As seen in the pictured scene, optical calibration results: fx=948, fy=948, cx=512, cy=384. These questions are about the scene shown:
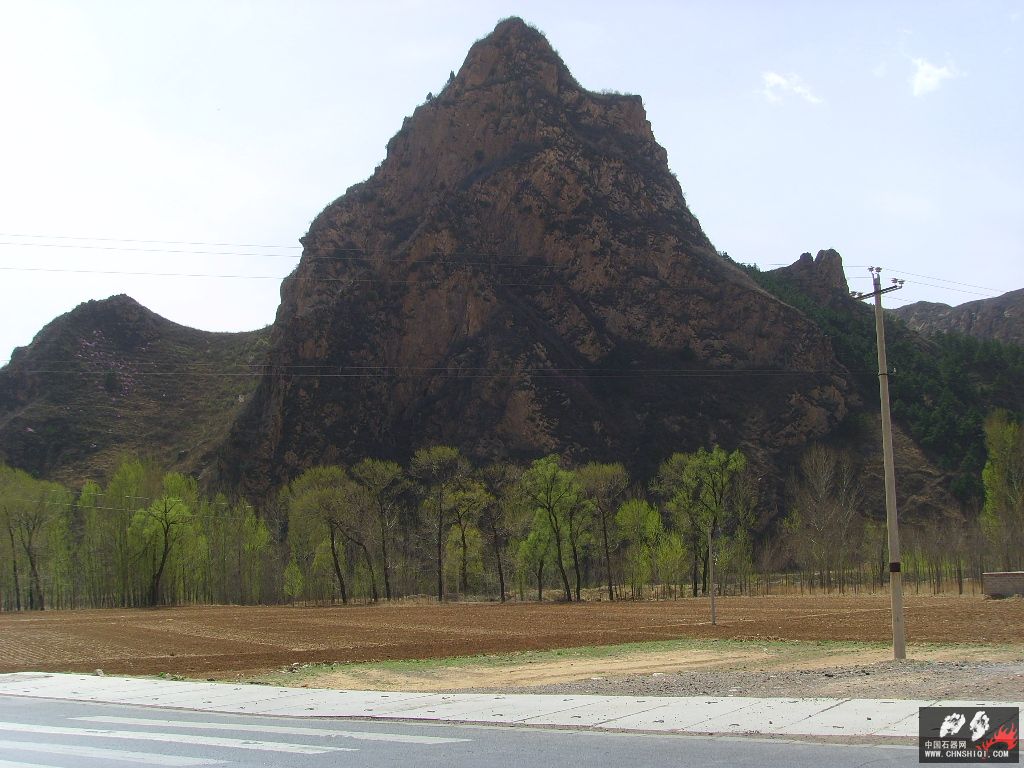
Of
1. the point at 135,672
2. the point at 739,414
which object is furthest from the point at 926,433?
the point at 135,672

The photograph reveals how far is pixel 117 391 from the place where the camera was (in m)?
166

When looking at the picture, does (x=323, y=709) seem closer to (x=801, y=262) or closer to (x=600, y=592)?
(x=600, y=592)

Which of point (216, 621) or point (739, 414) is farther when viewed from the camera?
point (739, 414)

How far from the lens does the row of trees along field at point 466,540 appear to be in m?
88.1

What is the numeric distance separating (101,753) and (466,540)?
270 feet

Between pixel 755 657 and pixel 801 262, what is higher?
pixel 801 262

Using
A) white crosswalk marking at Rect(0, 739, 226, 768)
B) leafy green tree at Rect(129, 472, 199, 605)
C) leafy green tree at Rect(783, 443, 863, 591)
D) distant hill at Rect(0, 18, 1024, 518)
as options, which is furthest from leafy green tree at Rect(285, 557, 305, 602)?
white crosswalk marking at Rect(0, 739, 226, 768)

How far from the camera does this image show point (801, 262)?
641 feet

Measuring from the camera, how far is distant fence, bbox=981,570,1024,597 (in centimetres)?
5734

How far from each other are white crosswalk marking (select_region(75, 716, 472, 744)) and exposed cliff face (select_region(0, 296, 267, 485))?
136m

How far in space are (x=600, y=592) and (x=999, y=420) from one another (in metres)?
51.2

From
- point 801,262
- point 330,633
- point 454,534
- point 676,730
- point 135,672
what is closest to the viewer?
point 676,730

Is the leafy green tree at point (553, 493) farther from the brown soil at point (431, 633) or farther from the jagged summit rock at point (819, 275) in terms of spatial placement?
the jagged summit rock at point (819, 275)

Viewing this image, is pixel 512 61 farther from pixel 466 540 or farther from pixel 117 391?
pixel 466 540
